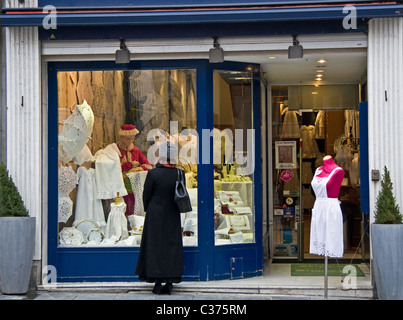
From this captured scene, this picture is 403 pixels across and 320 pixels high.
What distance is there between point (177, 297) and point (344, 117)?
4783 millimetres

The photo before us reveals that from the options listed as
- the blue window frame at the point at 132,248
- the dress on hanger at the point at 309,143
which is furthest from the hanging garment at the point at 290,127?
the blue window frame at the point at 132,248

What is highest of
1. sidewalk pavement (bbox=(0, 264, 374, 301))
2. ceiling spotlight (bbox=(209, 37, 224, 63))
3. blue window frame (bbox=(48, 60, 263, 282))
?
ceiling spotlight (bbox=(209, 37, 224, 63))

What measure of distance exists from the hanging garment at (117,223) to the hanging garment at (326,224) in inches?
102

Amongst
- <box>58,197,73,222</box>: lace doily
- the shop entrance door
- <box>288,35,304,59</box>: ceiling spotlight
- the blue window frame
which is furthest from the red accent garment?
the shop entrance door

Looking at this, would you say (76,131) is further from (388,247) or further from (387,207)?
(388,247)

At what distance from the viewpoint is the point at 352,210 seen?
11.9m

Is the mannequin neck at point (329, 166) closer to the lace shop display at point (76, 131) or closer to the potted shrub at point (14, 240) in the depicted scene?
the lace shop display at point (76, 131)

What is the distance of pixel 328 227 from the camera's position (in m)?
8.12

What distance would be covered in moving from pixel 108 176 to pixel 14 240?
1631 millimetres

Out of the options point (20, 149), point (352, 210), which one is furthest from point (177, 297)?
point (352, 210)

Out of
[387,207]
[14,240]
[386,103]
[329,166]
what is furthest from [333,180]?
[14,240]

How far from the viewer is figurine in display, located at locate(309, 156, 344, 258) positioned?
8.12 m

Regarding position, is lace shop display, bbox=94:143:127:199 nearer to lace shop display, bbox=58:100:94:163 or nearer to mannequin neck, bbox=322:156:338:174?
lace shop display, bbox=58:100:94:163

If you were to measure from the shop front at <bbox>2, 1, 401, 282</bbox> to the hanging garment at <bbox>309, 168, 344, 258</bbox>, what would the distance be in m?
0.73
